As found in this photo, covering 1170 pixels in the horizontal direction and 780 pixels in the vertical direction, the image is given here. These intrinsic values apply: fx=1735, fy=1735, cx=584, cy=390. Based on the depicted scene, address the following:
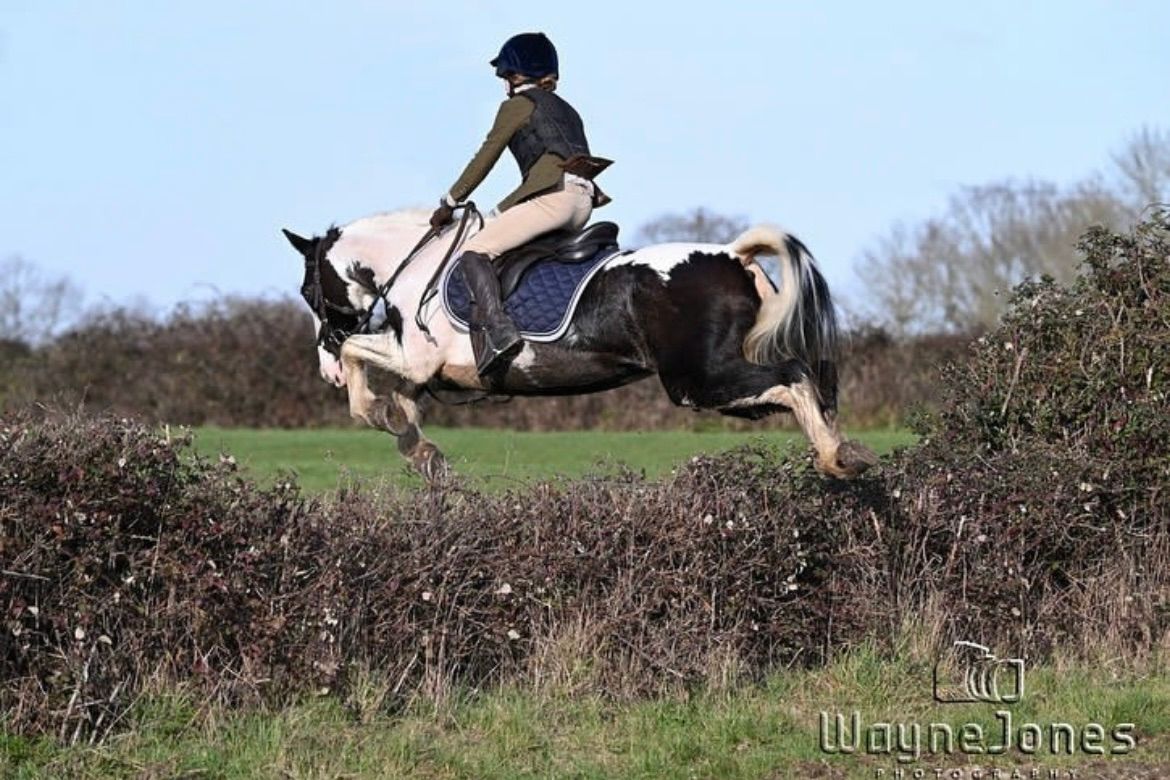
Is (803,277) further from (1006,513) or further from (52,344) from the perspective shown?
(52,344)

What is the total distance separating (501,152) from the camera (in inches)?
360

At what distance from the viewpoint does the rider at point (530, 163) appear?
Answer: 8.97 m

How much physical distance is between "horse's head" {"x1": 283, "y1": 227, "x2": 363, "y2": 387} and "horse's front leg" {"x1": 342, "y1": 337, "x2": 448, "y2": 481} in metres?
0.34

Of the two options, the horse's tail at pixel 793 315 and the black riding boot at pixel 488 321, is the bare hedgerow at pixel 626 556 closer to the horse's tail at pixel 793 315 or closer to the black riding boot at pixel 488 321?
the horse's tail at pixel 793 315

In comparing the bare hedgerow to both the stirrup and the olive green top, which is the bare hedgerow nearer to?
the stirrup

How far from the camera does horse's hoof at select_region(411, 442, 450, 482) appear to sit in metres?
8.75

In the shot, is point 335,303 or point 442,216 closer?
point 442,216

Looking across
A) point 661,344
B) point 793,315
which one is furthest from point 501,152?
point 793,315

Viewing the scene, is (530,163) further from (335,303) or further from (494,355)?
(335,303)

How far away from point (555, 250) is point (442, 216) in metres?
0.82

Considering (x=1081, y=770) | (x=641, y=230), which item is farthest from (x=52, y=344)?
(x=1081, y=770)

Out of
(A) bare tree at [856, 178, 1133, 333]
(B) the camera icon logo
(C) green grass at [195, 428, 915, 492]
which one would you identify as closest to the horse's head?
(B) the camera icon logo

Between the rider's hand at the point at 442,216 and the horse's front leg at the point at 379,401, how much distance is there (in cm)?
76

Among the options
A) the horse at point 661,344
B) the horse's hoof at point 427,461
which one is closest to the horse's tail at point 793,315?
the horse at point 661,344
